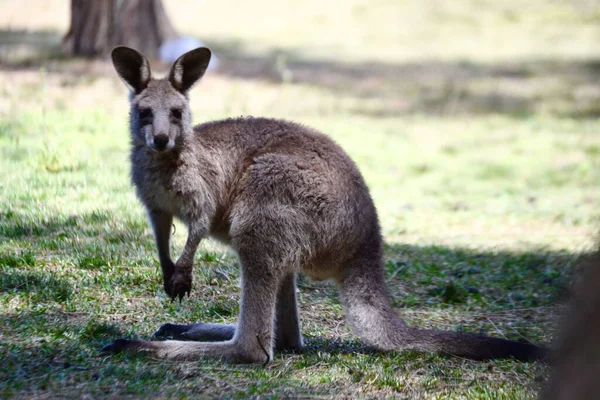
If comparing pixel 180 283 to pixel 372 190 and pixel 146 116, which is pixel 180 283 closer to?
pixel 146 116

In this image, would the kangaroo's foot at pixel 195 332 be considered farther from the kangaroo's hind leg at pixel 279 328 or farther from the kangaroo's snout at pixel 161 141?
the kangaroo's snout at pixel 161 141

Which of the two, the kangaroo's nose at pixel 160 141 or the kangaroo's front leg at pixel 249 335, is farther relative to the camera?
the kangaroo's nose at pixel 160 141

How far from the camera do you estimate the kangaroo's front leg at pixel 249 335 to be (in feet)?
14.2

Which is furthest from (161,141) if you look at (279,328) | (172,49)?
(172,49)

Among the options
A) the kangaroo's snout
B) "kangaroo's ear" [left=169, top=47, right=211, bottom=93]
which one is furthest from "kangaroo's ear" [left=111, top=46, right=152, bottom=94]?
the kangaroo's snout

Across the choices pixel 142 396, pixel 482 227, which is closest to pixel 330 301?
pixel 142 396

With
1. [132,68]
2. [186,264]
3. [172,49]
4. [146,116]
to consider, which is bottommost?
[186,264]

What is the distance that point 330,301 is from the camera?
19.1 ft

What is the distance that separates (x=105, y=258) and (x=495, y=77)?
493 inches

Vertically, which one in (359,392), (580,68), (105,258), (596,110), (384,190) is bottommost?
A: (359,392)

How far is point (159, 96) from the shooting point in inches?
183

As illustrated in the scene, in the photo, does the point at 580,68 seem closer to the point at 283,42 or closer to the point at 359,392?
the point at 283,42

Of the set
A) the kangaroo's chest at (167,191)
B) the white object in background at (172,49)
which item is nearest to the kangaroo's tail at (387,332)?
the kangaroo's chest at (167,191)

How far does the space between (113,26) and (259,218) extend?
912cm
